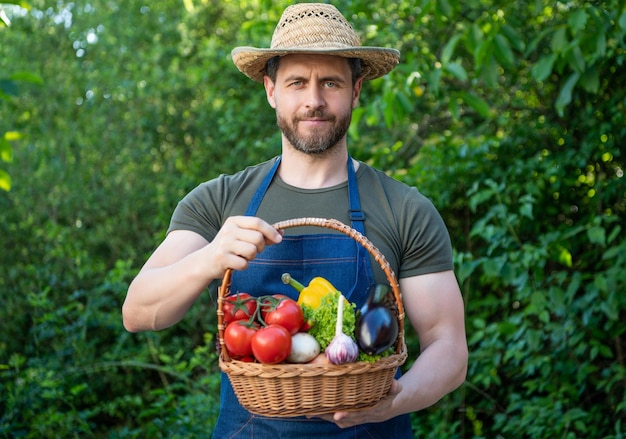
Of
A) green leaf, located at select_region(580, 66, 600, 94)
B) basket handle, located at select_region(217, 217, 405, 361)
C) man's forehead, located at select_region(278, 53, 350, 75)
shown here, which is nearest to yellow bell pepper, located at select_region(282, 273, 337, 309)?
basket handle, located at select_region(217, 217, 405, 361)

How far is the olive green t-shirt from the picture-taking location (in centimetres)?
226

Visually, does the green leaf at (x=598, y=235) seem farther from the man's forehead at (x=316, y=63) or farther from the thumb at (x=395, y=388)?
the thumb at (x=395, y=388)

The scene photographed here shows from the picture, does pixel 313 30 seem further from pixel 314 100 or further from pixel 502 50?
pixel 502 50

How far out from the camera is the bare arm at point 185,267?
1812 mm

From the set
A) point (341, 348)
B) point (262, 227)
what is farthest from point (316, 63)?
point (341, 348)

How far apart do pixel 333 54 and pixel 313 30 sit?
0.30 feet

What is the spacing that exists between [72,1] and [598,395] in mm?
6355

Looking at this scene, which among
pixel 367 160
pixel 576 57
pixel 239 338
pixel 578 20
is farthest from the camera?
pixel 367 160

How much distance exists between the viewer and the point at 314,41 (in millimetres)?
2256

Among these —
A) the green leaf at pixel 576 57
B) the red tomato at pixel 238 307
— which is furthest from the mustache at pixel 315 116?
the green leaf at pixel 576 57

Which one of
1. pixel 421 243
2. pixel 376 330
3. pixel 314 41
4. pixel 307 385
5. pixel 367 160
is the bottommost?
pixel 307 385

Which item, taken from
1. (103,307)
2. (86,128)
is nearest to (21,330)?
(103,307)

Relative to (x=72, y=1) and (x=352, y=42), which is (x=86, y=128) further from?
(x=352, y=42)

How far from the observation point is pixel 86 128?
730cm
